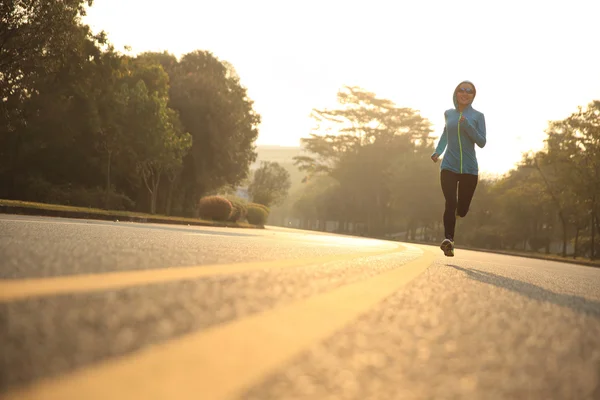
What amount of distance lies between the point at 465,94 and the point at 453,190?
1.37 meters

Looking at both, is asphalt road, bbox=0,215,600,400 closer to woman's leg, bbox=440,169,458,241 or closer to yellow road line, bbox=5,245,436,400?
yellow road line, bbox=5,245,436,400

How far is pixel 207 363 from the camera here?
160 centimetres

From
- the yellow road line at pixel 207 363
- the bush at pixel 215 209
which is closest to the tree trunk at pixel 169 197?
the bush at pixel 215 209

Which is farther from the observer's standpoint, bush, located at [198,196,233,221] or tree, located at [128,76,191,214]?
bush, located at [198,196,233,221]

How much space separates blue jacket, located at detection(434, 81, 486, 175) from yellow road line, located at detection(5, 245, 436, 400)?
22.7ft

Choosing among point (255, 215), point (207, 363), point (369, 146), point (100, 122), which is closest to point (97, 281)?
point (207, 363)

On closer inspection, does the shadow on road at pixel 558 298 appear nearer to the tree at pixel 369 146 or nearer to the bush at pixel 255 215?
the bush at pixel 255 215

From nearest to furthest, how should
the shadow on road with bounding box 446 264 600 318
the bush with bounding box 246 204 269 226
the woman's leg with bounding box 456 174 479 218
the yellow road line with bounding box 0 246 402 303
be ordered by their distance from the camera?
1. the yellow road line with bounding box 0 246 402 303
2. the shadow on road with bounding box 446 264 600 318
3. the woman's leg with bounding box 456 174 479 218
4. the bush with bounding box 246 204 269 226

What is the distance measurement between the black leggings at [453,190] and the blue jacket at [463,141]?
12 centimetres

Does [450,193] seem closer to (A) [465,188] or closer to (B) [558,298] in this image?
(A) [465,188]

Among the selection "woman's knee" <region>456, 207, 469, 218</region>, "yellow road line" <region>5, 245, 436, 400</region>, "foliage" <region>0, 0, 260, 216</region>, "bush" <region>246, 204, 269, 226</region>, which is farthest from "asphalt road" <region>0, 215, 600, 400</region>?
"bush" <region>246, 204, 269, 226</region>

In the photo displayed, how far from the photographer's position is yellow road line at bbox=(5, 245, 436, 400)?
1263 millimetres

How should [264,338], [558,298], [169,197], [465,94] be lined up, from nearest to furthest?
[264,338] < [558,298] < [465,94] < [169,197]

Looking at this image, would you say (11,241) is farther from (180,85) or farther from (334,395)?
(180,85)
